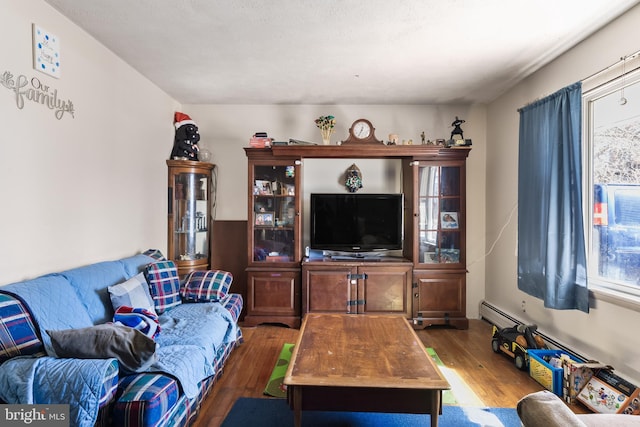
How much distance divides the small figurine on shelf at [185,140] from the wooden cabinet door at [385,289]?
2.25 meters

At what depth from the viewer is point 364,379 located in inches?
61.7

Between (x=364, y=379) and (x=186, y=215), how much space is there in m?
2.74

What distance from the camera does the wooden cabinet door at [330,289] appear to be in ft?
11.2

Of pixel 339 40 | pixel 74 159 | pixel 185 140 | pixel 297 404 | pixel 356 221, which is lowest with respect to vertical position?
pixel 297 404

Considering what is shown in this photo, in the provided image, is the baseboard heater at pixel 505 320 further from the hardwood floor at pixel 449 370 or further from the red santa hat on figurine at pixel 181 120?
the red santa hat on figurine at pixel 181 120

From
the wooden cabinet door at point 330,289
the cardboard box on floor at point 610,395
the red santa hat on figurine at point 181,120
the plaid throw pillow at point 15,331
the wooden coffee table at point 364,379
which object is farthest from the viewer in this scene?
the red santa hat on figurine at point 181,120

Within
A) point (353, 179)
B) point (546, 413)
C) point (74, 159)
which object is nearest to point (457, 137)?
point (353, 179)

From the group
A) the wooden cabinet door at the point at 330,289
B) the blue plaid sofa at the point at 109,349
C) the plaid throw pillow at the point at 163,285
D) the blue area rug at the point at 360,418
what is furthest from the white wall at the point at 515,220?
the plaid throw pillow at the point at 163,285

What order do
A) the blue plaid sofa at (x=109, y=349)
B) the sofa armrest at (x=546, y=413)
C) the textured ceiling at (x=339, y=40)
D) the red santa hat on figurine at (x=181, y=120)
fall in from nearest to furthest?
1. the sofa armrest at (x=546, y=413)
2. the blue plaid sofa at (x=109, y=349)
3. the textured ceiling at (x=339, y=40)
4. the red santa hat on figurine at (x=181, y=120)

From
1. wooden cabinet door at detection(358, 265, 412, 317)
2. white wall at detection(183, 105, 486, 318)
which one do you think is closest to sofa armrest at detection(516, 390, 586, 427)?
wooden cabinet door at detection(358, 265, 412, 317)

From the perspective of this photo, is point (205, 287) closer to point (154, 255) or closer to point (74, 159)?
point (154, 255)

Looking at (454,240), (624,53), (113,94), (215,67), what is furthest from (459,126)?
(113,94)

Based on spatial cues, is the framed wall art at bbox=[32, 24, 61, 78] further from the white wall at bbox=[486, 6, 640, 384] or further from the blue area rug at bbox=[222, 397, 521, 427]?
the white wall at bbox=[486, 6, 640, 384]

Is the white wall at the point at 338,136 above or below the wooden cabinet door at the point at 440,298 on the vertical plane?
above
